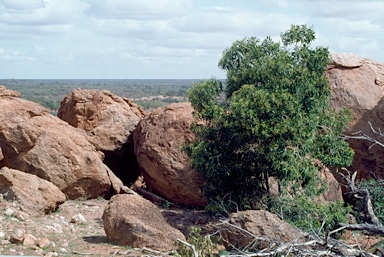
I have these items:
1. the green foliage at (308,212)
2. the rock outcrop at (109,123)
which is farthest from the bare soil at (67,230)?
the rock outcrop at (109,123)

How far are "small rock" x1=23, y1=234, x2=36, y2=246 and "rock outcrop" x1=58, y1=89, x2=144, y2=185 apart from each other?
4.05 meters

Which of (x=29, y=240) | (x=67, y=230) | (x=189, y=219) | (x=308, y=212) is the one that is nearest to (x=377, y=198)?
(x=308, y=212)

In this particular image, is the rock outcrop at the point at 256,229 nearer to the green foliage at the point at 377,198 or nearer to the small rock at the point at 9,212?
the green foliage at the point at 377,198

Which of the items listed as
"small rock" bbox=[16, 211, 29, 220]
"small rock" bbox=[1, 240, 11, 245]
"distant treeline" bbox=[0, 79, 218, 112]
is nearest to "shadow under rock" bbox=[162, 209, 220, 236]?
"small rock" bbox=[16, 211, 29, 220]

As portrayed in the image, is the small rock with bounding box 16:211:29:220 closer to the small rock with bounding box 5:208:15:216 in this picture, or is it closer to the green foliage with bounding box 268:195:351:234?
the small rock with bounding box 5:208:15:216

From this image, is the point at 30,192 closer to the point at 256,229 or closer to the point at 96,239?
the point at 96,239

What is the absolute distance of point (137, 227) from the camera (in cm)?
821

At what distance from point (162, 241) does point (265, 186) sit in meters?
2.51

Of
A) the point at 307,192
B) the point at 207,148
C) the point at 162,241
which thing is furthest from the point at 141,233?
the point at 307,192

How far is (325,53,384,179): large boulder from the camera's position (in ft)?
38.2

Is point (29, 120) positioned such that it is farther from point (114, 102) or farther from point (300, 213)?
point (300, 213)

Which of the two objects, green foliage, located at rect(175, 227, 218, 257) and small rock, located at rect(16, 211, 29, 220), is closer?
green foliage, located at rect(175, 227, 218, 257)

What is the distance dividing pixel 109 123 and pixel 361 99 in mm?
4715

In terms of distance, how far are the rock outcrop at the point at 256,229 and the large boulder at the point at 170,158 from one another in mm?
2659
